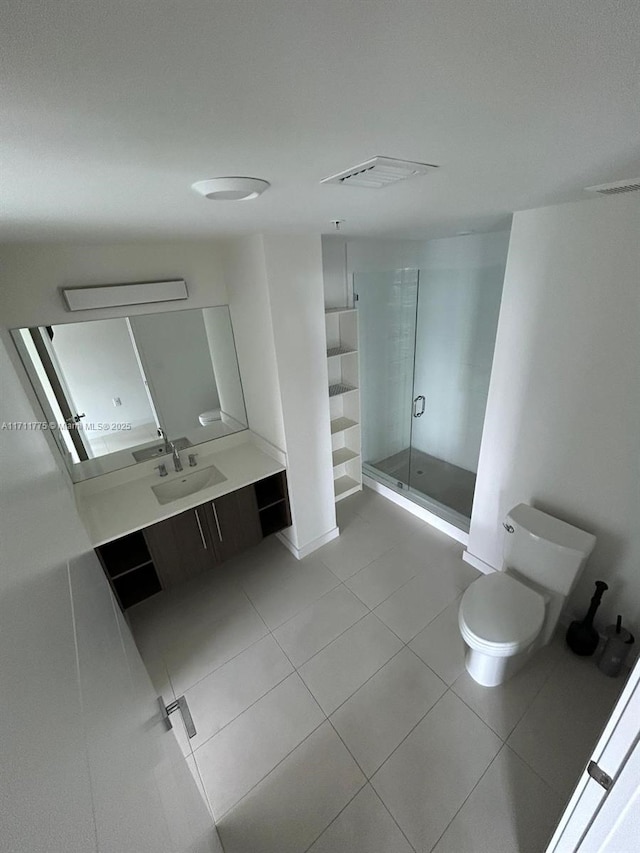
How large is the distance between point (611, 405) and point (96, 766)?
214 cm

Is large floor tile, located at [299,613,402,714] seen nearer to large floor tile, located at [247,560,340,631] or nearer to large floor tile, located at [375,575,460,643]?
large floor tile, located at [375,575,460,643]

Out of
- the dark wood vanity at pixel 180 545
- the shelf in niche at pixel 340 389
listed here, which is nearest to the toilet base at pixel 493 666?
the dark wood vanity at pixel 180 545

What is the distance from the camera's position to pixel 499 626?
5.76 feet

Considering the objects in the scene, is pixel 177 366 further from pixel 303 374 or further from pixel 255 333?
pixel 303 374

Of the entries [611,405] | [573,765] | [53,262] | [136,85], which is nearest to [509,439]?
[611,405]

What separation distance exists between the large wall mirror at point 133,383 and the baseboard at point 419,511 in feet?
5.03

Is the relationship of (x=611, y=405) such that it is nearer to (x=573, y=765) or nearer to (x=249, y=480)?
(x=573, y=765)

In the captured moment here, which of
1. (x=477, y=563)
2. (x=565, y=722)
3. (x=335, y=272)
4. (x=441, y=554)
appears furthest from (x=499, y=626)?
(x=335, y=272)

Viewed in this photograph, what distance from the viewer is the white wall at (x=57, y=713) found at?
277mm

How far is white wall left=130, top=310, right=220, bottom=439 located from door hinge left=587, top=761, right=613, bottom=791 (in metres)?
2.47

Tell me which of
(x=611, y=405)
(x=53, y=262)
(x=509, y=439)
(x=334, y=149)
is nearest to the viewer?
(x=334, y=149)

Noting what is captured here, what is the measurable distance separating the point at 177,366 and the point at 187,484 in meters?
0.82

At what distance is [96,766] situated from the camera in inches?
17.6

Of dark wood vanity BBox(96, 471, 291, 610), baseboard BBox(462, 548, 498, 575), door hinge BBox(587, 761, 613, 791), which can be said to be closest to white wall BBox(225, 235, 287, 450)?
dark wood vanity BBox(96, 471, 291, 610)
